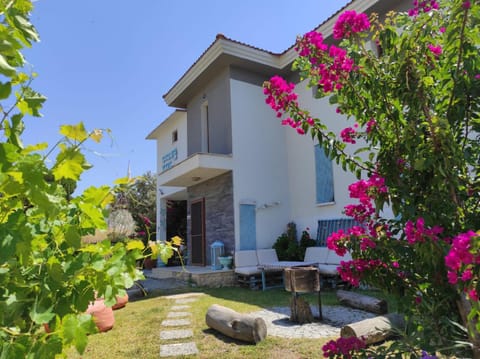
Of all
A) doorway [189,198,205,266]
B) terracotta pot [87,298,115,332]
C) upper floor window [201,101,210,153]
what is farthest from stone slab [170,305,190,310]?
upper floor window [201,101,210,153]

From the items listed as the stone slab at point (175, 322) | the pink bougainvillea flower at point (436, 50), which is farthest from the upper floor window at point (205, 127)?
the pink bougainvillea flower at point (436, 50)

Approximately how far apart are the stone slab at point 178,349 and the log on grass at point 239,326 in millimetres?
444

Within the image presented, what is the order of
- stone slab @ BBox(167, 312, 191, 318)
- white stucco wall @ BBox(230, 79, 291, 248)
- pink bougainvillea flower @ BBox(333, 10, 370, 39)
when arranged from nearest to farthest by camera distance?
pink bougainvillea flower @ BBox(333, 10, 370, 39)
stone slab @ BBox(167, 312, 191, 318)
white stucco wall @ BBox(230, 79, 291, 248)

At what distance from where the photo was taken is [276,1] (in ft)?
23.1

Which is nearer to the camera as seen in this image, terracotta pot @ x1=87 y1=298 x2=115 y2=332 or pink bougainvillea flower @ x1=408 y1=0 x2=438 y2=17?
pink bougainvillea flower @ x1=408 y1=0 x2=438 y2=17

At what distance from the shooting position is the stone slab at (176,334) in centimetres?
425

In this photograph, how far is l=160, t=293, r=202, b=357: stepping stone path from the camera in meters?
3.71

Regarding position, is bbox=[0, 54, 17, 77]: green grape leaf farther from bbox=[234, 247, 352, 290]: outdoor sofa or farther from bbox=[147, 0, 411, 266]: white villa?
bbox=[147, 0, 411, 266]: white villa

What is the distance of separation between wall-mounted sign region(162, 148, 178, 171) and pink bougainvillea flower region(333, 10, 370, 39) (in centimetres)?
1208

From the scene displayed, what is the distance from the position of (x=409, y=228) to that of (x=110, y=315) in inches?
182

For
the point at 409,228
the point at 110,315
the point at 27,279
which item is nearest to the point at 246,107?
the point at 110,315

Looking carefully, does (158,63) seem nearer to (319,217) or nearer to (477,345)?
(319,217)

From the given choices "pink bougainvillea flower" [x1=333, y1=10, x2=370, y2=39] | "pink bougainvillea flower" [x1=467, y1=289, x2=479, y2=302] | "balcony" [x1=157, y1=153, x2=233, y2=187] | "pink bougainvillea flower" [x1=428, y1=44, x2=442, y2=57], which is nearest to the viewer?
"pink bougainvillea flower" [x1=467, y1=289, x2=479, y2=302]

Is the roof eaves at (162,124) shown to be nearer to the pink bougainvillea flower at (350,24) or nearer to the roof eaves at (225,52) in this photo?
the roof eaves at (225,52)
